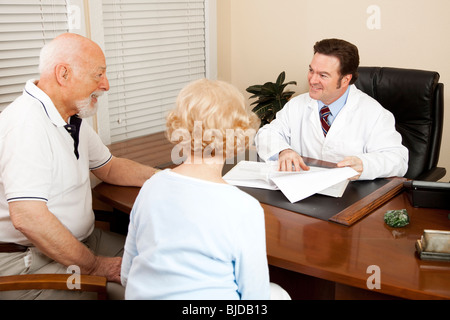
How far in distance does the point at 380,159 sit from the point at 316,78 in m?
0.57

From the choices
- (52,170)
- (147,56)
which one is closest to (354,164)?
(52,170)

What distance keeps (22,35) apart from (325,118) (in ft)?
5.19

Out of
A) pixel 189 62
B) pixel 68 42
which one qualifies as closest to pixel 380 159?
pixel 68 42

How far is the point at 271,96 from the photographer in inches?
134

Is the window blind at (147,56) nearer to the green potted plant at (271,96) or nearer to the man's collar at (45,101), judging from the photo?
the green potted plant at (271,96)

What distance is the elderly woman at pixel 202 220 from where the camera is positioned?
3.87 feet

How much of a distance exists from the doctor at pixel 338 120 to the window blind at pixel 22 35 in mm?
1221

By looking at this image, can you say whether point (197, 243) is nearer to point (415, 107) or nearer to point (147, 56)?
point (415, 107)

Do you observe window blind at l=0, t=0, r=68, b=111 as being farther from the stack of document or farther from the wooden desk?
the wooden desk

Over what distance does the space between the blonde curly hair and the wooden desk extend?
0.43 metres

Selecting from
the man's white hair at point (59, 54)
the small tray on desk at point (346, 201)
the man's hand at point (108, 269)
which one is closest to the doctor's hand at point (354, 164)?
the small tray on desk at point (346, 201)

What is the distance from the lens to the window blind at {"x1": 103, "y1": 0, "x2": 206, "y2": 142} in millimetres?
2979

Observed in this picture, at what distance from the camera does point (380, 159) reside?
212 cm

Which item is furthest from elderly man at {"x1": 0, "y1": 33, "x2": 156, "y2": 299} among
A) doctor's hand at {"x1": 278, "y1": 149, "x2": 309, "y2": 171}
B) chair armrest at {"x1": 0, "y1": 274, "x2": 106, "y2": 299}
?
doctor's hand at {"x1": 278, "y1": 149, "x2": 309, "y2": 171}
